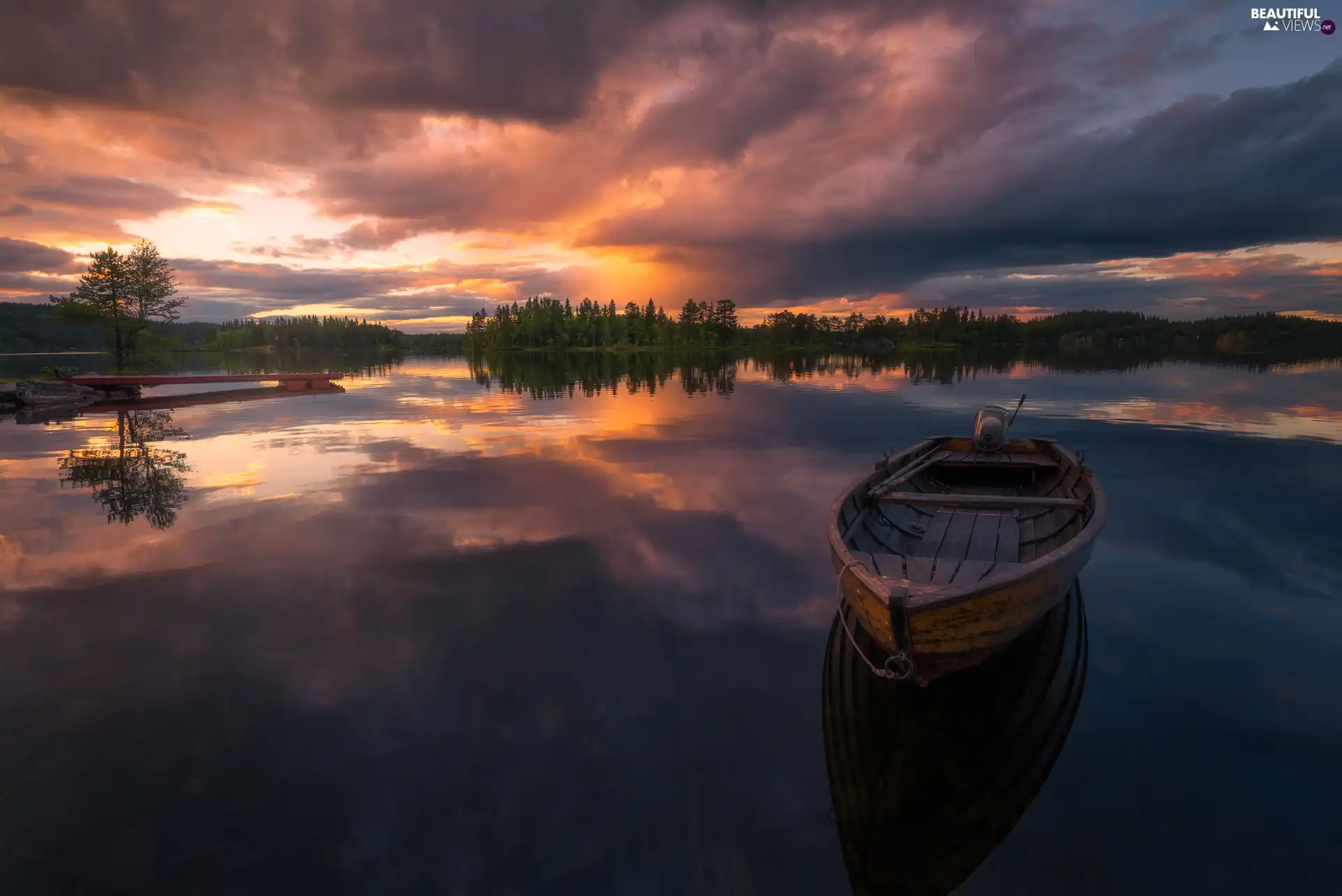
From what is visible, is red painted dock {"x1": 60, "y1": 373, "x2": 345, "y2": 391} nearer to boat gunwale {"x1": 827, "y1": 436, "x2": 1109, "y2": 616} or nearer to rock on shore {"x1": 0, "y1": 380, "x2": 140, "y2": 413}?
rock on shore {"x1": 0, "y1": 380, "x2": 140, "y2": 413}

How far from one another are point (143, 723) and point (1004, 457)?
19.8 m

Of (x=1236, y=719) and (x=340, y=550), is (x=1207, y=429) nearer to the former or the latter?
(x=1236, y=719)

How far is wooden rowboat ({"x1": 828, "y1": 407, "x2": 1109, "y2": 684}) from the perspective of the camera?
7.07 m

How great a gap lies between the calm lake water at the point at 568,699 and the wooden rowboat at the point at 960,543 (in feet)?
5.28

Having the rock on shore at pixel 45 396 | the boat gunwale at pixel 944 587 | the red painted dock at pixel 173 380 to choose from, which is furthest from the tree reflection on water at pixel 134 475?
the red painted dock at pixel 173 380

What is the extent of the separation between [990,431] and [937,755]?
1308cm

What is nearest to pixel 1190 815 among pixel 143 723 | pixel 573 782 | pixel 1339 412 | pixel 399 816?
pixel 573 782

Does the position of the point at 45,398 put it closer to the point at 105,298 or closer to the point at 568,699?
the point at 105,298

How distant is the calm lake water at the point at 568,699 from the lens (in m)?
6.29

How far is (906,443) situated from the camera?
31.8 metres

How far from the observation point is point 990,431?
1812 cm

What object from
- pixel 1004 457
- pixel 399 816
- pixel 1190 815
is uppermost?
pixel 1004 457

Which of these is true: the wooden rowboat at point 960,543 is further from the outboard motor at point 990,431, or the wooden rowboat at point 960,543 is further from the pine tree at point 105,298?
the pine tree at point 105,298

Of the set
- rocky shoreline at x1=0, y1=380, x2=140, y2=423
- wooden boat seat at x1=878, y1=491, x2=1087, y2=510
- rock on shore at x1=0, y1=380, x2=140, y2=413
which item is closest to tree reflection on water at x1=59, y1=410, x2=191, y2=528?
rocky shoreline at x1=0, y1=380, x2=140, y2=423
